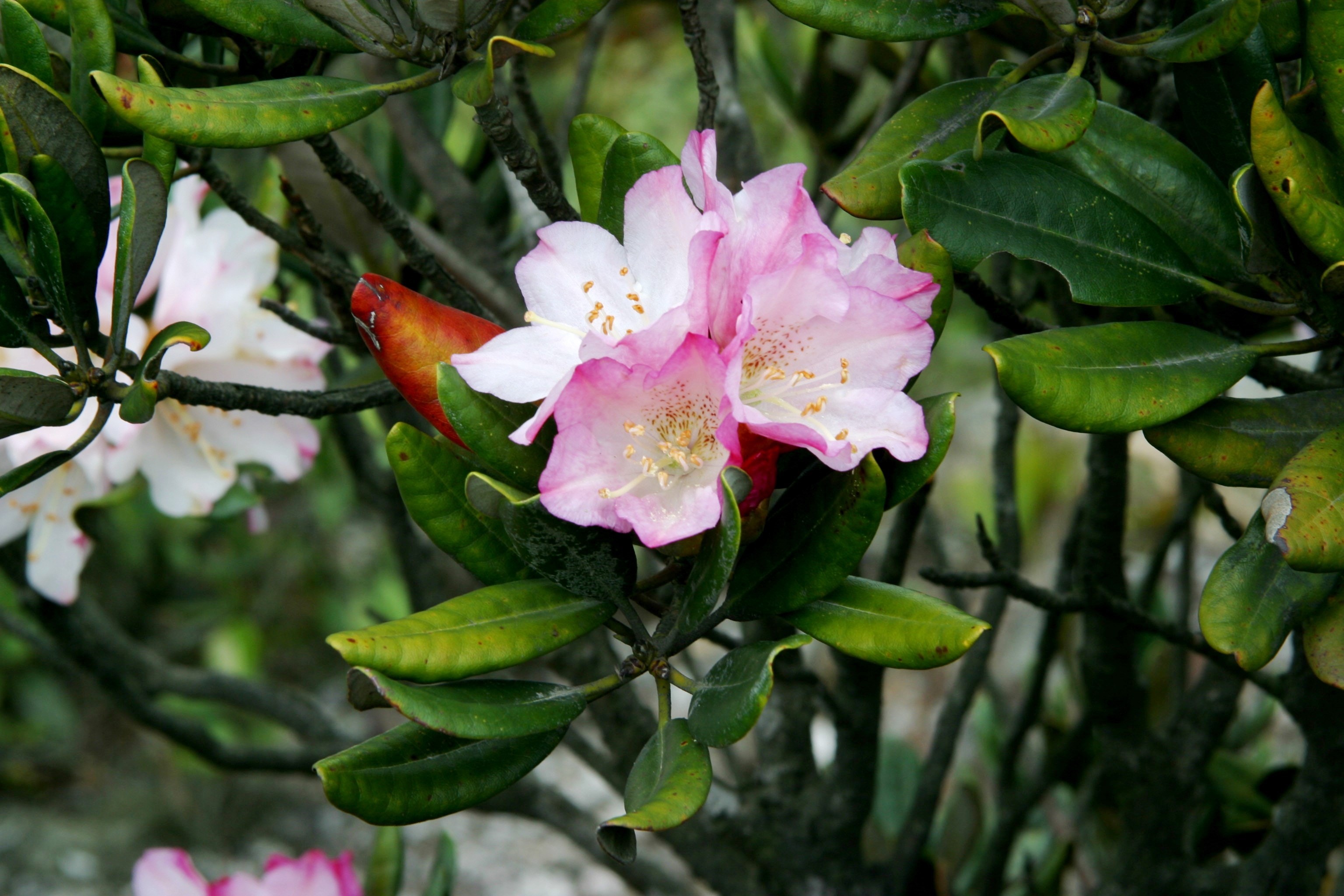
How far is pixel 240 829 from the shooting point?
291cm

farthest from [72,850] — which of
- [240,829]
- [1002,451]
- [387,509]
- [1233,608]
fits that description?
[1233,608]

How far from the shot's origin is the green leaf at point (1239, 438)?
672 mm

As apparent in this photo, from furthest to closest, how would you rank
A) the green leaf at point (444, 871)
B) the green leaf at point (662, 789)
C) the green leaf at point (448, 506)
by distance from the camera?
the green leaf at point (444, 871)
the green leaf at point (448, 506)
the green leaf at point (662, 789)

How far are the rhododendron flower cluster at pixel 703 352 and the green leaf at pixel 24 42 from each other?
A: 341mm

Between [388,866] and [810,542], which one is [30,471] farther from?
[388,866]

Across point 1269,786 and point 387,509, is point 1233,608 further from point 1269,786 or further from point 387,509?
point 387,509

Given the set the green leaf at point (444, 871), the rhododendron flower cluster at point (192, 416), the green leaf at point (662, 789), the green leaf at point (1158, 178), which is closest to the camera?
the green leaf at point (662, 789)

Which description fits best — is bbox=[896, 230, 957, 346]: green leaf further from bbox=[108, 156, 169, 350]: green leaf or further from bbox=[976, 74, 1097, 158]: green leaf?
bbox=[108, 156, 169, 350]: green leaf

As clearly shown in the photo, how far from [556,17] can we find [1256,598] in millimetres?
547

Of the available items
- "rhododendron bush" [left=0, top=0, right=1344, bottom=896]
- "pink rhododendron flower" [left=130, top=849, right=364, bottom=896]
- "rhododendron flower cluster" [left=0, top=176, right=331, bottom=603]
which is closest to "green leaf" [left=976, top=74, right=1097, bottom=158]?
"rhododendron bush" [left=0, top=0, right=1344, bottom=896]

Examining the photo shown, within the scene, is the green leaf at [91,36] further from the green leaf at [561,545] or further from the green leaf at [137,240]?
the green leaf at [561,545]

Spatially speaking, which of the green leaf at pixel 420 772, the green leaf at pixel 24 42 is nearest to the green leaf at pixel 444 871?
the green leaf at pixel 420 772

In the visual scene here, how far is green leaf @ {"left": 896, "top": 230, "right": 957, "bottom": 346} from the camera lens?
2.11 feet

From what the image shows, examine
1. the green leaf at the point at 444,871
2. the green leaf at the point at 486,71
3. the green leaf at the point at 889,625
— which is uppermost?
the green leaf at the point at 486,71
